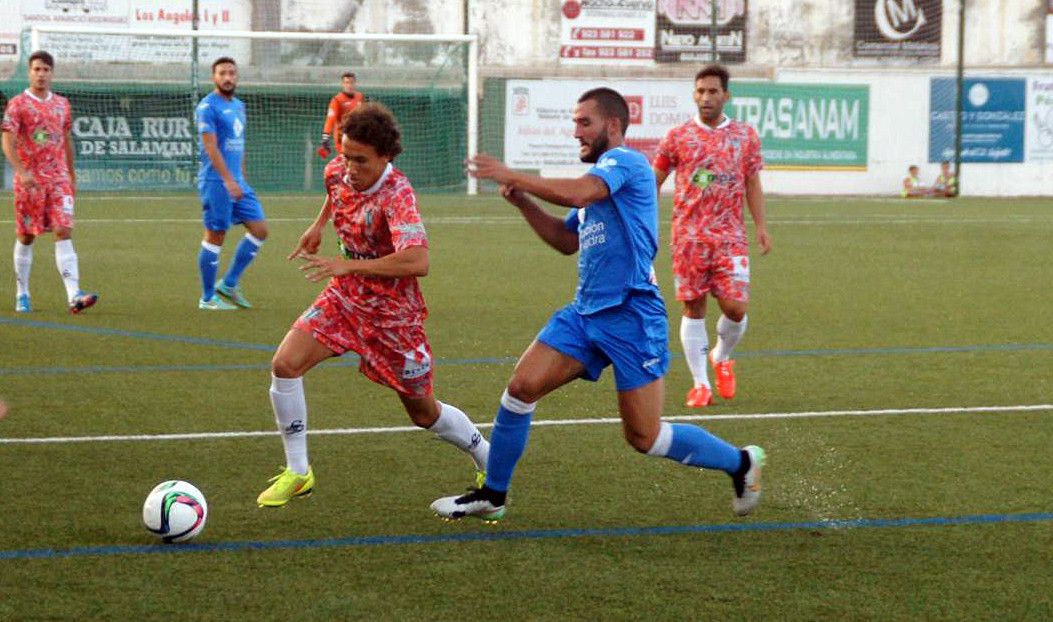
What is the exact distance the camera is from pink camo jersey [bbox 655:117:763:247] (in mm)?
8594

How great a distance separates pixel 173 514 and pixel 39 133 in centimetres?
784

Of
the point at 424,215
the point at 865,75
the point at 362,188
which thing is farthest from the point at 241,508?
the point at 865,75

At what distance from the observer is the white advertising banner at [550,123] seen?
32969 millimetres

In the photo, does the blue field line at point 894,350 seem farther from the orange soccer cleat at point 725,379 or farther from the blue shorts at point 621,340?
the blue shorts at point 621,340

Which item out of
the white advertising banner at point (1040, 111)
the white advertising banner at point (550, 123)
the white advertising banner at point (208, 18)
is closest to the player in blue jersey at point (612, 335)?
the white advertising banner at point (550, 123)

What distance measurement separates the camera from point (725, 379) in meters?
8.83

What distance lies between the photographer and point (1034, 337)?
38.2 feet

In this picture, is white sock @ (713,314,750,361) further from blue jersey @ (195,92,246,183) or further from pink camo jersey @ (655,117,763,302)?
blue jersey @ (195,92,246,183)

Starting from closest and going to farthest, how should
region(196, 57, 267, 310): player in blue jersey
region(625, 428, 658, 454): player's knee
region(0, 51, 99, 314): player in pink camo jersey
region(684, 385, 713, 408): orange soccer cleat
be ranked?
region(625, 428, 658, 454): player's knee
region(684, 385, 713, 408): orange soccer cleat
region(0, 51, 99, 314): player in pink camo jersey
region(196, 57, 267, 310): player in blue jersey

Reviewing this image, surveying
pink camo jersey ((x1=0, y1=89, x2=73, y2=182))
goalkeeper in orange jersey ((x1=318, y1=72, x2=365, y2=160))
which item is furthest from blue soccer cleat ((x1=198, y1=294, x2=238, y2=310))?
goalkeeper in orange jersey ((x1=318, y1=72, x2=365, y2=160))

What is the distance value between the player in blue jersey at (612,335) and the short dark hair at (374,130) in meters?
0.59

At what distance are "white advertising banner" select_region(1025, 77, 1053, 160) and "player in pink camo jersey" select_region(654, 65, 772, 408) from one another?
2989cm

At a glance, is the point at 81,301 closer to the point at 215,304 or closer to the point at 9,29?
the point at 215,304

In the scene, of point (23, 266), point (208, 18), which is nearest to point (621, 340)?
point (23, 266)
